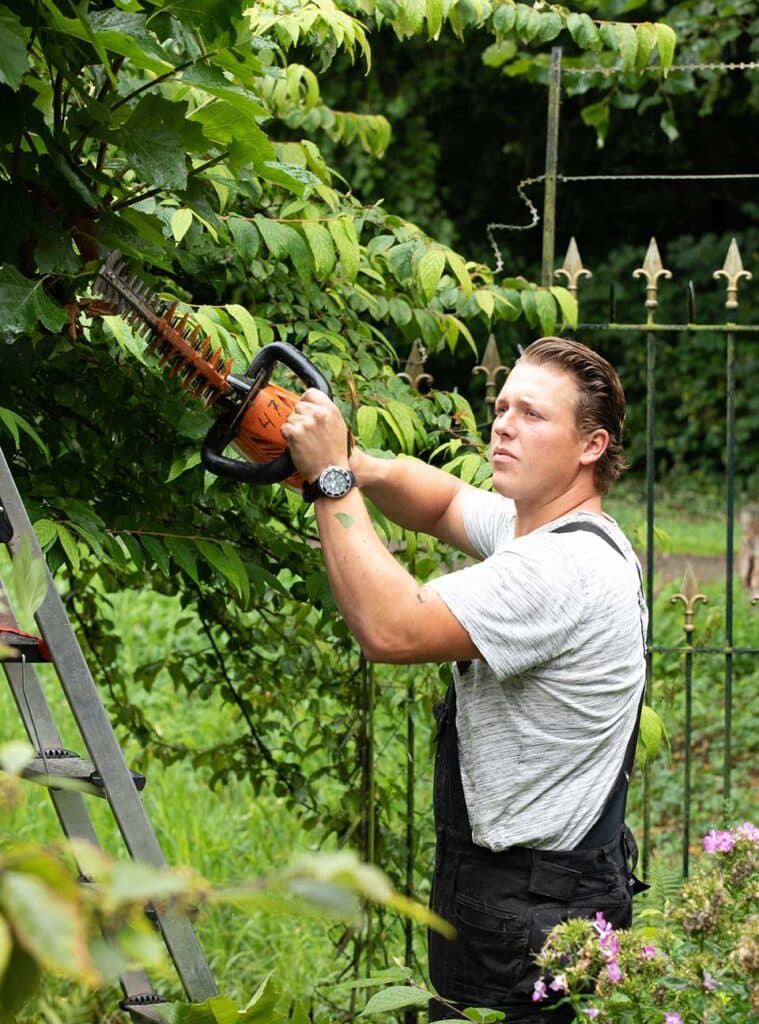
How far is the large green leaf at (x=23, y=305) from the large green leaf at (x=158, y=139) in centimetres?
22

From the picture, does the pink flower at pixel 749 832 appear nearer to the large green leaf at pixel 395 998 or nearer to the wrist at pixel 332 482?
the large green leaf at pixel 395 998

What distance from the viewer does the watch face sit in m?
1.85

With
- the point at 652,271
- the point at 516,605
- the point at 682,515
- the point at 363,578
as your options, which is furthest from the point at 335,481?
the point at 682,515

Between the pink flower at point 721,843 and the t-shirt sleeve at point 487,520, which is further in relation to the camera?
the t-shirt sleeve at point 487,520

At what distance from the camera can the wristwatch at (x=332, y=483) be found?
73.0 inches

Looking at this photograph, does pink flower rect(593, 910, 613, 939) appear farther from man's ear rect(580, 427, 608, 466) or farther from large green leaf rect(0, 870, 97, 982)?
large green leaf rect(0, 870, 97, 982)

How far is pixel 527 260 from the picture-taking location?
14180 mm

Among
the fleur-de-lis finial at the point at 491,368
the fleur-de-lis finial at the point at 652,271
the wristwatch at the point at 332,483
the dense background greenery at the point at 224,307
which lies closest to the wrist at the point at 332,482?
the wristwatch at the point at 332,483

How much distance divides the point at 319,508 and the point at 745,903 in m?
0.76

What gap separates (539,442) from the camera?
6.89ft

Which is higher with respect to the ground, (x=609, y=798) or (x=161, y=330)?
(x=161, y=330)

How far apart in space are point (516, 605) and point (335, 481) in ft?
1.02

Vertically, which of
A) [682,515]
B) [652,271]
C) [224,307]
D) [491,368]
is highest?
[682,515]

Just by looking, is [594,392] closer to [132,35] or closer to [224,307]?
[224,307]
